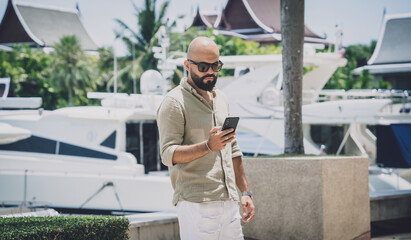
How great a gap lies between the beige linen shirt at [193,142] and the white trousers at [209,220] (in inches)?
1.6

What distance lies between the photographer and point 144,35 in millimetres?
38219

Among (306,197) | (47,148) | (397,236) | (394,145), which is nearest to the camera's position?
(306,197)

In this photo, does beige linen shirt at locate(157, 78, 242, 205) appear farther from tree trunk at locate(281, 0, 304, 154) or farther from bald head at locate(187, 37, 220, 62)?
tree trunk at locate(281, 0, 304, 154)

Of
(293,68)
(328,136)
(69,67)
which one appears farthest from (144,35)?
(293,68)

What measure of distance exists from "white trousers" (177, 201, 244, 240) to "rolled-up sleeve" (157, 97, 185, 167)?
277 mm

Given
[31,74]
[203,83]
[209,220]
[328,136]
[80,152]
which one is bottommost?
[80,152]

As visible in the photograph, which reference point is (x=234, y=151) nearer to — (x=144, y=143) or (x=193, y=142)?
(x=193, y=142)

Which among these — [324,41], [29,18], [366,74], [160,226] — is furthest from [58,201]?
[29,18]

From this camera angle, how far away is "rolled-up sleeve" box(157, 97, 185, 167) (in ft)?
9.01

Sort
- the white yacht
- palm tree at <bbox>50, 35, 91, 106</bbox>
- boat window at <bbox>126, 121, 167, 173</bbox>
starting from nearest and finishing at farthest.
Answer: the white yacht → boat window at <bbox>126, 121, 167, 173</bbox> → palm tree at <bbox>50, 35, 91, 106</bbox>

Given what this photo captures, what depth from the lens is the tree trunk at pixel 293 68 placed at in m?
5.55

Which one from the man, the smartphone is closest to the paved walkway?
the man

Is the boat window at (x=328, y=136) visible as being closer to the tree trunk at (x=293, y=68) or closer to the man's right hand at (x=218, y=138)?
the tree trunk at (x=293, y=68)

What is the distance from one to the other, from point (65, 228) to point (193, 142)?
3.91 feet
